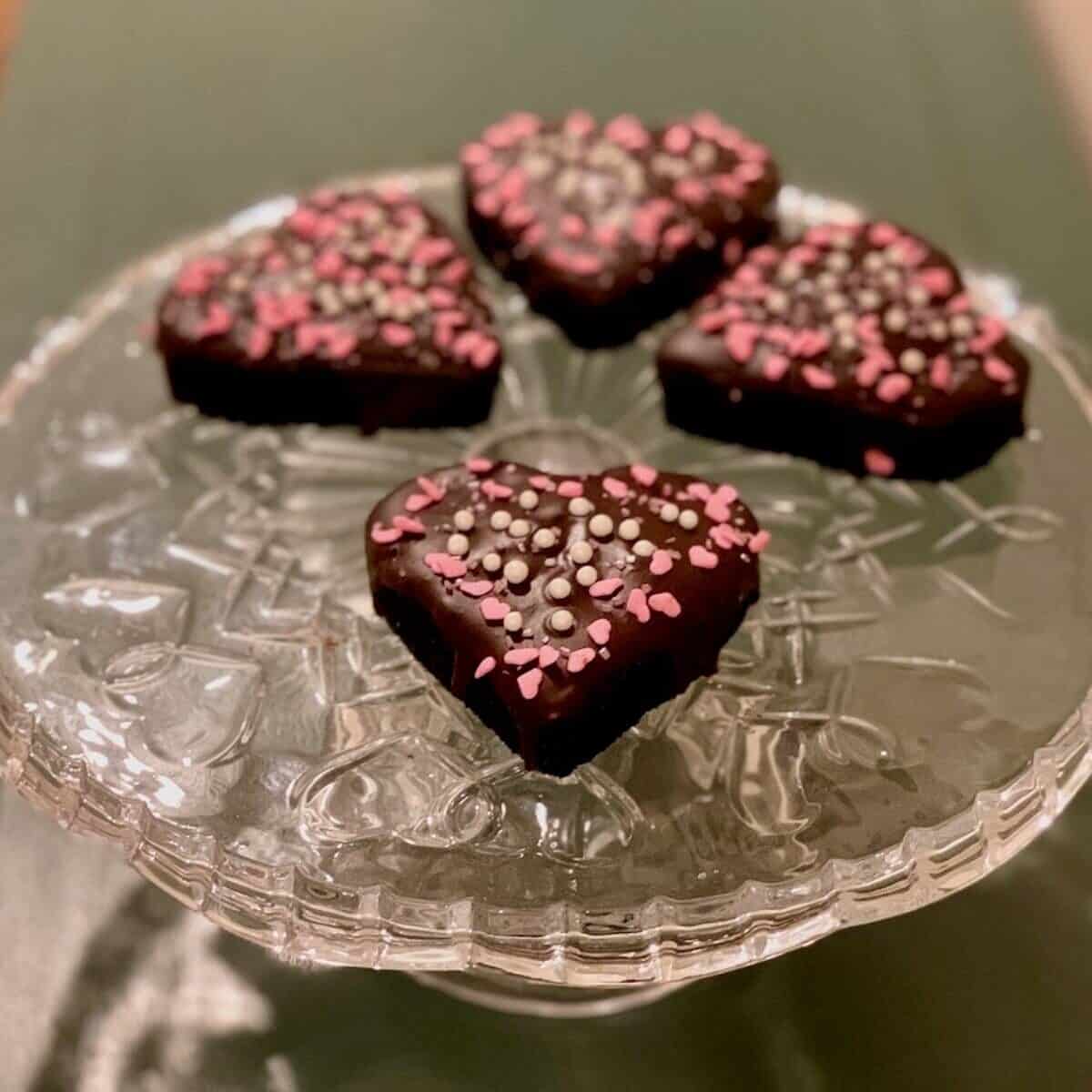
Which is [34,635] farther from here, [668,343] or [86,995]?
[668,343]

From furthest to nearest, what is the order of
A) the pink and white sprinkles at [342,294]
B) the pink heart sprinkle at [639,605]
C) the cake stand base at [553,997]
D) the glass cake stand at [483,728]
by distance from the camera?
the pink and white sprinkles at [342,294]
the cake stand base at [553,997]
the pink heart sprinkle at [639,605]
the glass cake stand at [483,728]

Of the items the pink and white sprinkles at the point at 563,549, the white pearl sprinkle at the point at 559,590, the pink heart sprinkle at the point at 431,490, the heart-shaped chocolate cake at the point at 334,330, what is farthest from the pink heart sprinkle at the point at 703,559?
the heart-shaped chocolate cake at the point at 334,330

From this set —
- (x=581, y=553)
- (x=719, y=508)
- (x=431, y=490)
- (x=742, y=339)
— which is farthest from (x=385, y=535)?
(x=742, y=339)

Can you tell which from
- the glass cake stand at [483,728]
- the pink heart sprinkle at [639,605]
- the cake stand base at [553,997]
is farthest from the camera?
the cake stand base at [553,997]

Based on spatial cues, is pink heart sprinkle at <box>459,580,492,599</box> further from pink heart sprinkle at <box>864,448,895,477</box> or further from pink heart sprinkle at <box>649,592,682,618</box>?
pink heart sprinkle at <box>864,448,895,477</box>

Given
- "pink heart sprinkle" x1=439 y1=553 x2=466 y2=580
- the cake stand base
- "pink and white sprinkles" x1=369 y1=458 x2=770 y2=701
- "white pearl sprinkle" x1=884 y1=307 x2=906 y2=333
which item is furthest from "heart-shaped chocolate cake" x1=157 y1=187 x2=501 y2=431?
the cake stand base

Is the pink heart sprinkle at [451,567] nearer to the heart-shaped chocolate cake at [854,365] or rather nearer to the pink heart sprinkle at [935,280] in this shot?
the heart-shaped chocolate cake at [854,365]
